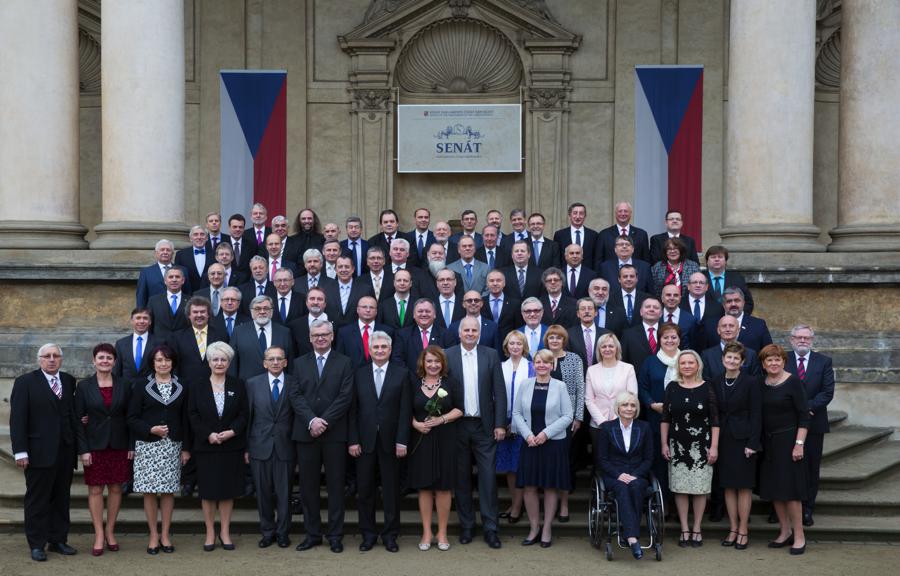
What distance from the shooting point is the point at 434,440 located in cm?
985

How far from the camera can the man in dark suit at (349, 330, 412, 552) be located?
9.81m

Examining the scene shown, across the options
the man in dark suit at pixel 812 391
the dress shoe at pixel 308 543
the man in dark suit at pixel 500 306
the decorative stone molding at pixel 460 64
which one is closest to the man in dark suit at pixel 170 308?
the dress shoe at pixel 308 543

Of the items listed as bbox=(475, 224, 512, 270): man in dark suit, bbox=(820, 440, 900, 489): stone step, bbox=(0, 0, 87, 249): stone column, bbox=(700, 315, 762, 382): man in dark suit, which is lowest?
bbox=(820, 440, 900, 489): stone step

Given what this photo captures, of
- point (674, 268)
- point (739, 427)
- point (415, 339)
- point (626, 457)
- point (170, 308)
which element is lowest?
point (626, 457)

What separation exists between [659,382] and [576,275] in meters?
1.87

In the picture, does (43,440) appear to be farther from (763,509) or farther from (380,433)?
(763,509)

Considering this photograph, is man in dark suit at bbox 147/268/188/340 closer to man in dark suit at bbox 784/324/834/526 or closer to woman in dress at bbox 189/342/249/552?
woman in dress at bbox 189/342/249/552

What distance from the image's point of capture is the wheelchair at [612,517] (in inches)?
368

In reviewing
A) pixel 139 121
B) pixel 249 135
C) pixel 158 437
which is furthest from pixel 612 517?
pixel 249 135

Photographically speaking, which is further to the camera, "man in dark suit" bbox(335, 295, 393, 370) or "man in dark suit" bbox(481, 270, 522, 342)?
"man in dark suit" bbox(481, 270, 522, 342)

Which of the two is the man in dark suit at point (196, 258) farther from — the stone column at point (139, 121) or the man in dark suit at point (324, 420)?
the man in dark suit at point (324, 420)

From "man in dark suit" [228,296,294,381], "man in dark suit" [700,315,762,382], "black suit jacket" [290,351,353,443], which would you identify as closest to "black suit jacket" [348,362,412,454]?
"black suit jacket" [290,351,353,443]

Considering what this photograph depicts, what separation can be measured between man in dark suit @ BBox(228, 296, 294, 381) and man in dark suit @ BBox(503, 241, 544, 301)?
2280 millimetres

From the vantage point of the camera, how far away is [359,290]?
11156mm
